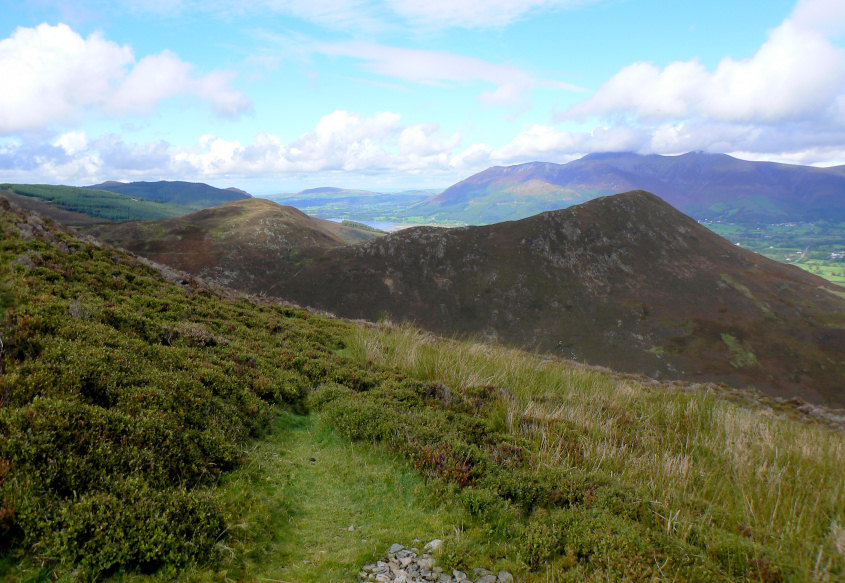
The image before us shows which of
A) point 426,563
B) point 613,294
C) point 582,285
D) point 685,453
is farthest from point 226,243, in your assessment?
point 426,563

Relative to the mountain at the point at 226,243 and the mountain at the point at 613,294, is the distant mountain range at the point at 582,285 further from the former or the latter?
the mountain at the point at 226,243

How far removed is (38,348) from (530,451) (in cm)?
925

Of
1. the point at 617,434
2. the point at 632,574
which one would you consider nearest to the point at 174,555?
the point at 632,574

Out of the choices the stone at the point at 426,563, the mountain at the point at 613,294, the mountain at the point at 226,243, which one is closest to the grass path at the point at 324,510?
the stone at the point at 426,563

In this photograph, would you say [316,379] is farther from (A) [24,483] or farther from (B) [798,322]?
(B) [798,322]

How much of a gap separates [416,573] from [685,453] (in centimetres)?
651

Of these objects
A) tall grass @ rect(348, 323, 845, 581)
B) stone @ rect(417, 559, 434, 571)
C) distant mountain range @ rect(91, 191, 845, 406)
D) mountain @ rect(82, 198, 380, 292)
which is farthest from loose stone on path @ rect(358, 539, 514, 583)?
mountain @ rect(82, 198, 380, 292)

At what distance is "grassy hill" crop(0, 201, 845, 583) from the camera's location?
4.71 metres

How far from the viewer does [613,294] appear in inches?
3199

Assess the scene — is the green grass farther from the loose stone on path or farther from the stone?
the stone

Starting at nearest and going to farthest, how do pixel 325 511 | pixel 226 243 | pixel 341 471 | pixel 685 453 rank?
1. pixel 325 511
2. pixel 341 471
3. pixel 685 453
4. pixel 226 243

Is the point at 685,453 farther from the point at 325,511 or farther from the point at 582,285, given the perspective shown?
the point at 582,285

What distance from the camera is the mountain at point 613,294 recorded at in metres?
66.8

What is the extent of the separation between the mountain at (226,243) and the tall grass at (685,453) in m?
68.2
